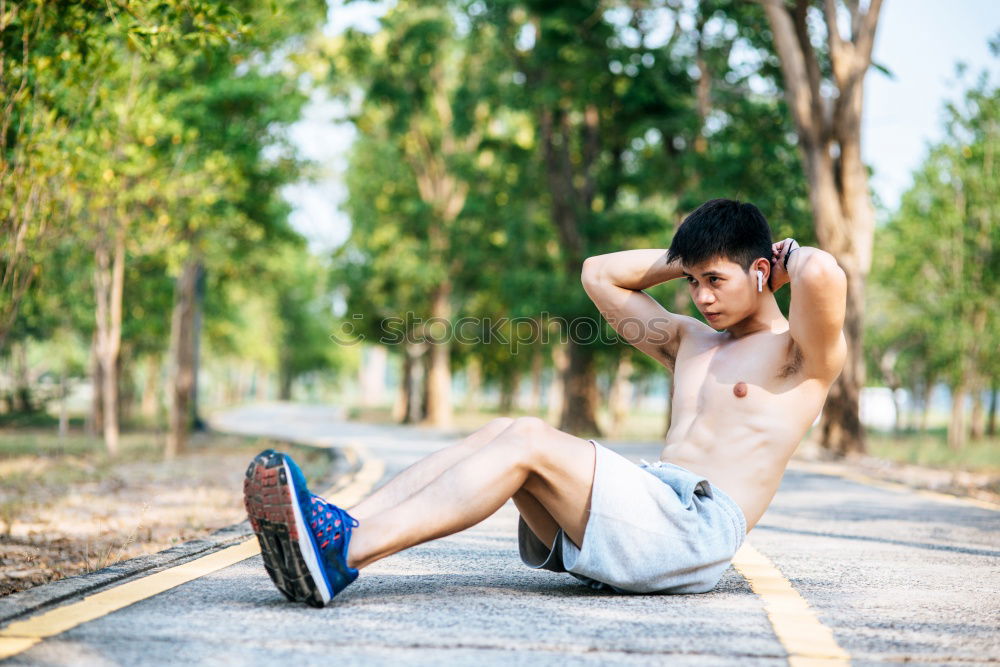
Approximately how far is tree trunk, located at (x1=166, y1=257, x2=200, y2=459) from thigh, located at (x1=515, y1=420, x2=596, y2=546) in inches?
516

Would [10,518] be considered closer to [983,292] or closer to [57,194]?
[57,194]

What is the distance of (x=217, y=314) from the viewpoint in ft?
105

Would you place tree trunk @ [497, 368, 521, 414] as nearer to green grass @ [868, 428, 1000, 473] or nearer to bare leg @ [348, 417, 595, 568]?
green grass @ [868, 428, 1000, 473]

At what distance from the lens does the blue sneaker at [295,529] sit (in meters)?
3.27

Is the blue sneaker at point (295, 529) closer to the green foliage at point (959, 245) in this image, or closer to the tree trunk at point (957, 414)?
the green foliage at point (959, 245)

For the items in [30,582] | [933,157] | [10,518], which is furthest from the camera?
[933,157]

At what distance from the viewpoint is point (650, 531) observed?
3742 millimetres

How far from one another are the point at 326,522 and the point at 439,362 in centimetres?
2767

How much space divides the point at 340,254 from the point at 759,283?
30281 millimetres

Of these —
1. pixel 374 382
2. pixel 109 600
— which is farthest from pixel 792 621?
pixel 374 382

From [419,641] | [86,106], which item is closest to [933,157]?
[86,106]

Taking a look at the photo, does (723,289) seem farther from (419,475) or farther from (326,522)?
(326,522)

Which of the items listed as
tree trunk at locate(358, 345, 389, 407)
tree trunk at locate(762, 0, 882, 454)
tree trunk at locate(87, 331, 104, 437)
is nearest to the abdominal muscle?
tree trunk at locate(762, 0, 882, 454)

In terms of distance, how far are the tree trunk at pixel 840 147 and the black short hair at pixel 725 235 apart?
10.9m
